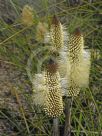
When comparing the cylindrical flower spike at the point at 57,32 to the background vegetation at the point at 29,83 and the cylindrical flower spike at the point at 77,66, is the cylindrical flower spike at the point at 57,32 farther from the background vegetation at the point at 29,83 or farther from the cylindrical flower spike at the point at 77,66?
the background vegetation at the point at 29,83

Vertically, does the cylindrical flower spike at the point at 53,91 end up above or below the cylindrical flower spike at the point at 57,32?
below

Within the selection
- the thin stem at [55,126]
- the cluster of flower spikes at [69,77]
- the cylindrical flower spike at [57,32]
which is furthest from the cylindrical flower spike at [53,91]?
the cylindrical flower spike at [57,32]

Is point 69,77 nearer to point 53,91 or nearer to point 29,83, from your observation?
point 53,91

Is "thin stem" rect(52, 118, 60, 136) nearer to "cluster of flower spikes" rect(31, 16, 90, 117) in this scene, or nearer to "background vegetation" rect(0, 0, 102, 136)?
"cluster of flower spikes" rect(31, 16, 90, 117)

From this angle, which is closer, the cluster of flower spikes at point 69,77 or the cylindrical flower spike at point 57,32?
the cluster of flower spikes at point 69,77

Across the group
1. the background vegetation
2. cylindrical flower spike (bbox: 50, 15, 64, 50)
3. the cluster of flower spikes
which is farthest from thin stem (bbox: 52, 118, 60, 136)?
cylindrical flower spike (bbox: 50, 15, 64, 50)

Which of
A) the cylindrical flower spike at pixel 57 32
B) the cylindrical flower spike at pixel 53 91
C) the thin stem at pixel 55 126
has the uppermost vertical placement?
the cylindrical flower spike at pixel 57 32
